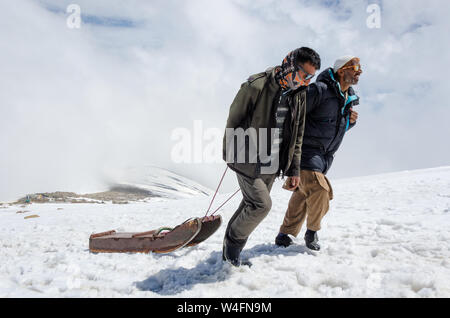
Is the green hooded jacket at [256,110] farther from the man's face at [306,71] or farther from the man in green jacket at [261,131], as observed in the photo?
the man's face at [306,71]

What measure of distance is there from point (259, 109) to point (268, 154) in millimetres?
478

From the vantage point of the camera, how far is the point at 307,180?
3553 millimetres

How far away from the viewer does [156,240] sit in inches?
146

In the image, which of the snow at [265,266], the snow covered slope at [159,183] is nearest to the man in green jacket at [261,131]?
the snow at [265,266]

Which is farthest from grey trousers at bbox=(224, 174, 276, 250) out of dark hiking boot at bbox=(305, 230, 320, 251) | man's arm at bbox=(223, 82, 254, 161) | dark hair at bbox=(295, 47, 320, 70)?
dark hair at bbox=(295, 47, 320, 70)

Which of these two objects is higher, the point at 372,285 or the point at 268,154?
the point at 268,154

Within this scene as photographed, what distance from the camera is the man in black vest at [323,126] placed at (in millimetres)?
3488

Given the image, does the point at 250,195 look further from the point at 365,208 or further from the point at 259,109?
the point at 365,208

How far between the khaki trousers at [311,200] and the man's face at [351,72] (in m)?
1.19

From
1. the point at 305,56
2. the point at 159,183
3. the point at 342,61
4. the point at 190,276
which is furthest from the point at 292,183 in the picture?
the point at 159,183

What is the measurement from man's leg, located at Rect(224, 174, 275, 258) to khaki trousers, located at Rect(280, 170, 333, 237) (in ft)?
2.27

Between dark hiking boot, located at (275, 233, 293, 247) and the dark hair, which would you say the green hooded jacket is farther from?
dark hiking boot, located at (275, 233, 293, 247)

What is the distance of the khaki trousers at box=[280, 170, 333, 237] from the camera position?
3492 mm
